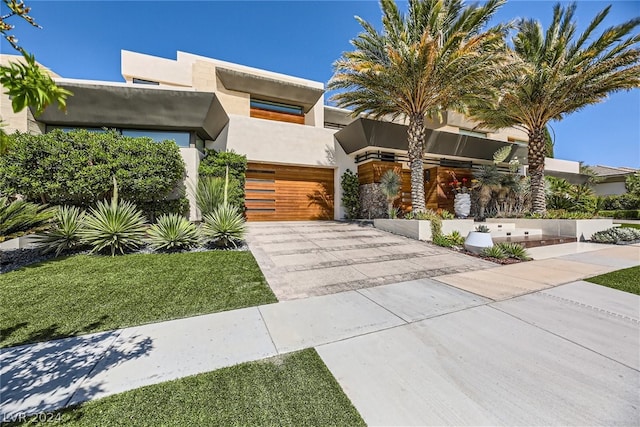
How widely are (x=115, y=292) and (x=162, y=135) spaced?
9031 millimetres

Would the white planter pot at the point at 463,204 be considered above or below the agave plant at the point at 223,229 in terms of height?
above

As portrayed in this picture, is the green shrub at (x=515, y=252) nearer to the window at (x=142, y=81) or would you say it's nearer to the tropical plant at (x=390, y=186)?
the tropical plant at (x=390, y=186)

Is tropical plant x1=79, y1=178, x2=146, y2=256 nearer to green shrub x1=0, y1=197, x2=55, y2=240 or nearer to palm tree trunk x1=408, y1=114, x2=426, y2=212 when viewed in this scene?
green shrub x1=0, y1=197, x2=55, y2=240

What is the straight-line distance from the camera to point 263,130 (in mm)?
12781

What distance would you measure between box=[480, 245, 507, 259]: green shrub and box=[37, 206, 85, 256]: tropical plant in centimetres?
1154

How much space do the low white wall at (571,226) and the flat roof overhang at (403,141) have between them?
213 inches

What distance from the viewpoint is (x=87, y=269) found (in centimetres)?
550

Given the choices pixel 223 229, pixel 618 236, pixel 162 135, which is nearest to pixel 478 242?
pixel 618 236

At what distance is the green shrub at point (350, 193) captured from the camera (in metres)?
14.4

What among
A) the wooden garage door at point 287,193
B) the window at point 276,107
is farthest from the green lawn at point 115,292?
the window at point 276,107

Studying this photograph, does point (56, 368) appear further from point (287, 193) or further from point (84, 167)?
point (287, 193)

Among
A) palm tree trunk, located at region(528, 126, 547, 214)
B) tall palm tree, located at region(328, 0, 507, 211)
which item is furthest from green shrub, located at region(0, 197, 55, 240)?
palm tree trunk, located at region(528, 126, 547, 214)

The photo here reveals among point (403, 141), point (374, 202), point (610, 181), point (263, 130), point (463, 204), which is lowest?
point (463, 204)

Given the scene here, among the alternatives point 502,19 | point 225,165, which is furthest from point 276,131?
point 502,19
